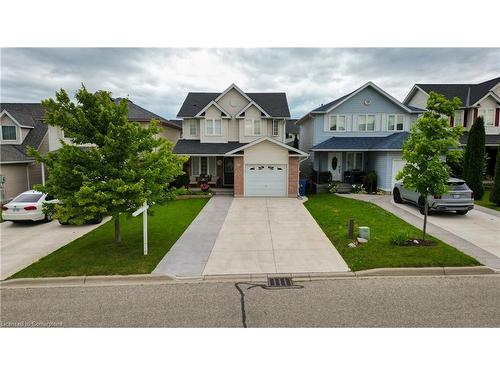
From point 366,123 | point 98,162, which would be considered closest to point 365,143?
point 366,123

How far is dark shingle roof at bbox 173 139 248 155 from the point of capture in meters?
23.0

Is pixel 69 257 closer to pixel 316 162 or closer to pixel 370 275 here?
pixel 370 275

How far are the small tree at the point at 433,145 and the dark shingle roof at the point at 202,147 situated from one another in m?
14.7

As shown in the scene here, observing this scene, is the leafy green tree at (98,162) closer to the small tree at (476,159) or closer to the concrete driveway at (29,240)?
the concrete driveway at (29,240)

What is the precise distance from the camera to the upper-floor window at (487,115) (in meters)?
25.8

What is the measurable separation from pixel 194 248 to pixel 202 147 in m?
14.6

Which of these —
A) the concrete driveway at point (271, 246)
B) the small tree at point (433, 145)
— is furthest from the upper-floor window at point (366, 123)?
the small tree at point (433, 145)

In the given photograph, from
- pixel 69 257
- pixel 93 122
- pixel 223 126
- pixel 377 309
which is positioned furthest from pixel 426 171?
pixel 223 126

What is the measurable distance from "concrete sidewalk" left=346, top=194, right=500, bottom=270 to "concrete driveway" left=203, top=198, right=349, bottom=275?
4.19 metres

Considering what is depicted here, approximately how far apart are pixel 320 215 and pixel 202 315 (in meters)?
10.2

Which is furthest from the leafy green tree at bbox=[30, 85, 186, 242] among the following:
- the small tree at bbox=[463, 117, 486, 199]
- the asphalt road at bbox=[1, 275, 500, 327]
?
the small tree at bbox=[463, 117, 486, 199]

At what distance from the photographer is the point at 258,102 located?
2692 centimetres

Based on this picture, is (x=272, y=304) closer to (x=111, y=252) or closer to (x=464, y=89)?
(x=111, y=252)

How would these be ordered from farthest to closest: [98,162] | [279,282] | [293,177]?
[293,177] < [98,162] < [279,282]
